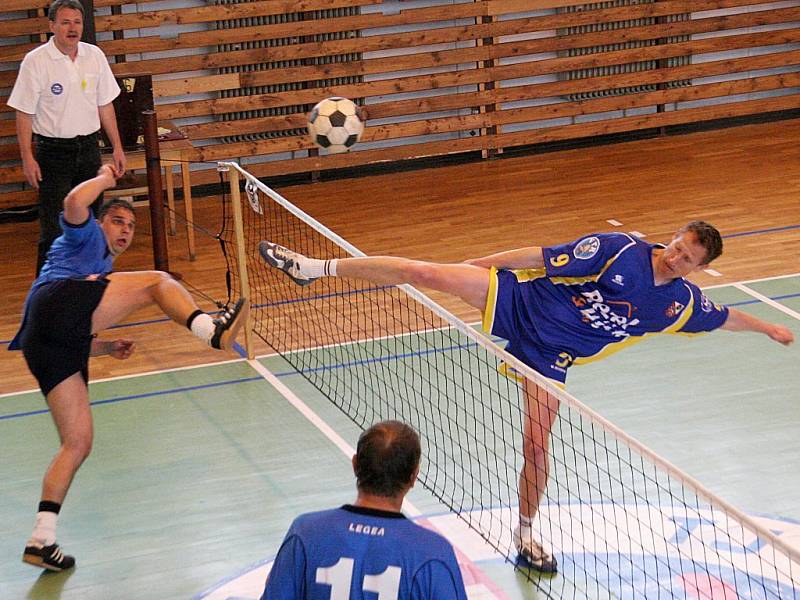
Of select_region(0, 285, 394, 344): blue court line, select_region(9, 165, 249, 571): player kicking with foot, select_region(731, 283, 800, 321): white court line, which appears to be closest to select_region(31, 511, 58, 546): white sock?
select_region(9, 165, 249, 571): player kicking with foot

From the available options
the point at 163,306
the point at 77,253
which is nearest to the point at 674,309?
the point at 163,306

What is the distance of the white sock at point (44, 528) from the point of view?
19.6 ft

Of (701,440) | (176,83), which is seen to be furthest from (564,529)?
(176,83)

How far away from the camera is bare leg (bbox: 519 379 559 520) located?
5.89m

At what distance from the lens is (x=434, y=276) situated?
6129 mm

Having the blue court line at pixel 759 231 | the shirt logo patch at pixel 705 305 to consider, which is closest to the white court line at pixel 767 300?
the blue court line at pixel 759 231

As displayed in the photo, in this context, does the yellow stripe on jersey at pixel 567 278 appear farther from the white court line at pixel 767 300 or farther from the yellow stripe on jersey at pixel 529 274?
the white court line at pixel 767 300

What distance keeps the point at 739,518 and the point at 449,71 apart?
1075 cm

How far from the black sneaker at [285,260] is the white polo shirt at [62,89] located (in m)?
3.13

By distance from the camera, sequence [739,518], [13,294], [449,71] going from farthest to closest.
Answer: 1. [449,71]
2. [13,294]
3. [739,518]

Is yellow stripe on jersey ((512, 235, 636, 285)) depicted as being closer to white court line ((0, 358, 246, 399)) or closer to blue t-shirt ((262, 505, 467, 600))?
blue t-shirt ((262, 505, 467, 600))

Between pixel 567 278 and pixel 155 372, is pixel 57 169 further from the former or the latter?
pixel 567 278

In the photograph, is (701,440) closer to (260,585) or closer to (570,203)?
(260,585)

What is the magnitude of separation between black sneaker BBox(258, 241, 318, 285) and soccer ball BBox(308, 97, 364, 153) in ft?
8.53
